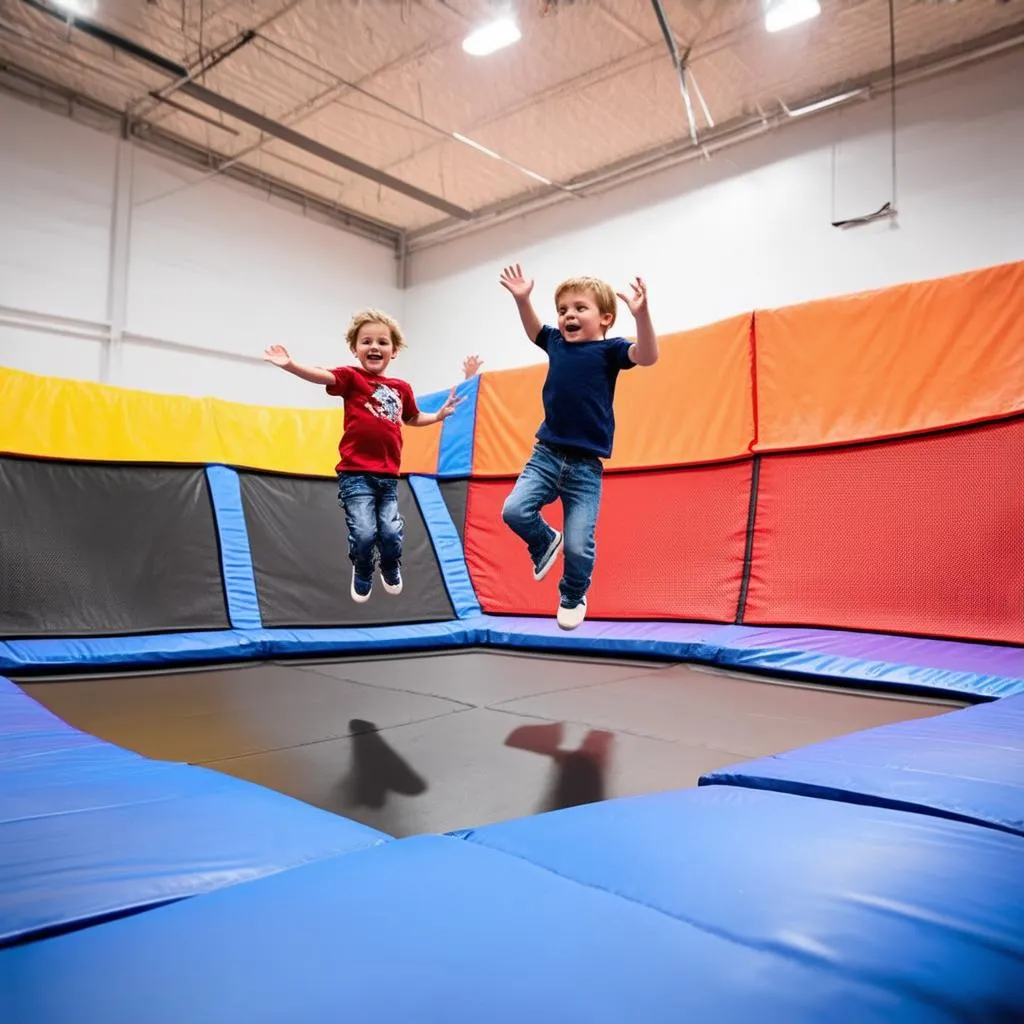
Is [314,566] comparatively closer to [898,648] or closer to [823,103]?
[898,648]

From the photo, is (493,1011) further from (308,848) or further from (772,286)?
(772,286)

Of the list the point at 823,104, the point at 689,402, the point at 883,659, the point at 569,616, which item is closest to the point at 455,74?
the point at 823,104

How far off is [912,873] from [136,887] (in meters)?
0.84

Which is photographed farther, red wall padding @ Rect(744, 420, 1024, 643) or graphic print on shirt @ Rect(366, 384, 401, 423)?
red wall padding @ Rect(744, 420, 1024, 643)

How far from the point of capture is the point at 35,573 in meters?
3.34

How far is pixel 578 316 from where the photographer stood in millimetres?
2473

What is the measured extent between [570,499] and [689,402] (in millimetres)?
1898

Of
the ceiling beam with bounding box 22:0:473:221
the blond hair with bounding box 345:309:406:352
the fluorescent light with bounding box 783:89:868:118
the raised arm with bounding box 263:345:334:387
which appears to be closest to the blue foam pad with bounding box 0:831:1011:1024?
the raised arm with bounding box 263:345:334:387

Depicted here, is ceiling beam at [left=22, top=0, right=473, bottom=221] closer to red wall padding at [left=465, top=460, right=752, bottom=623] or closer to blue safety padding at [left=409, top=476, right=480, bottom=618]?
blue safety padding at [left=409, top=476, right=480, bottom=618]

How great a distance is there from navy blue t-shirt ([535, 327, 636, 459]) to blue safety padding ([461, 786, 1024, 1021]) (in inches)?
57.4

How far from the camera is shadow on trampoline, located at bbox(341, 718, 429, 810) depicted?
1.57 metres

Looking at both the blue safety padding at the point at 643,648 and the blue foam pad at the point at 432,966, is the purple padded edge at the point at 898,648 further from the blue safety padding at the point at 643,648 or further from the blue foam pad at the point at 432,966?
the blue foam pad at the point at 432,966

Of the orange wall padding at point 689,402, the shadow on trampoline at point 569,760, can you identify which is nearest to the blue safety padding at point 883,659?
the orange wall padding at point 689,402

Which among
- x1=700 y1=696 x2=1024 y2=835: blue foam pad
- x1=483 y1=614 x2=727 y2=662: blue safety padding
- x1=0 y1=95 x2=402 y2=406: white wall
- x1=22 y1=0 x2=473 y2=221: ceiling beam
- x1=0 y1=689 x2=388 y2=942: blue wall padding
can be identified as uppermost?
x1=22 y1=0 x2=473 y2=221: ceiling beam
